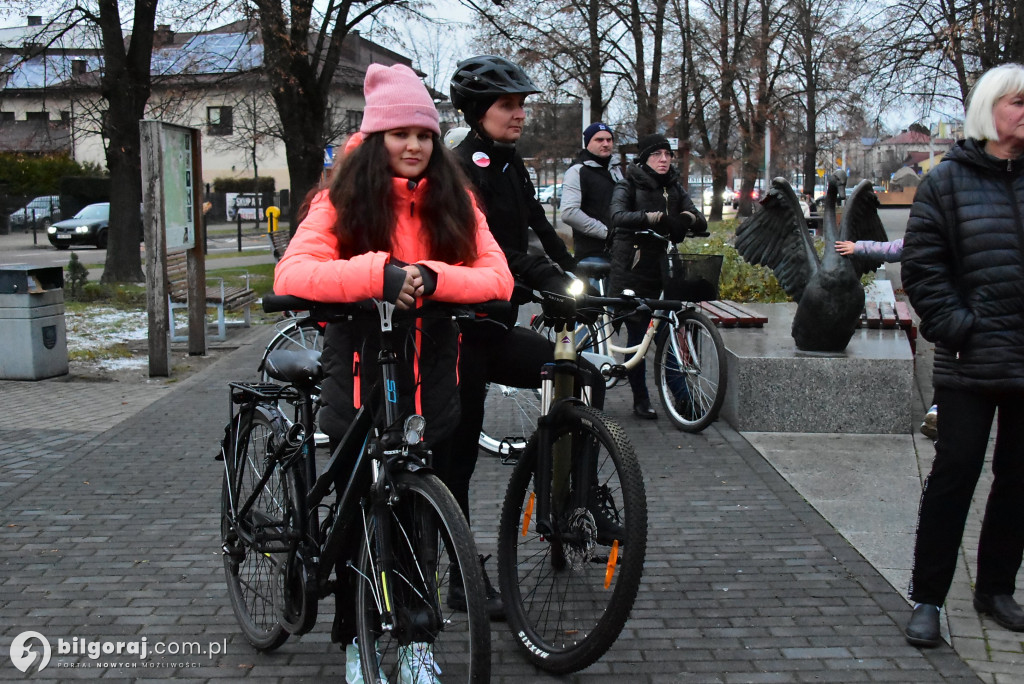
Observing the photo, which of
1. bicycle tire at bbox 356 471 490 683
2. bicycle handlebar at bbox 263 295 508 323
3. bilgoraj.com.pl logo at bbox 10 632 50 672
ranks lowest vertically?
bilgoraj.com.pl logo at bbox 10 632 50 672

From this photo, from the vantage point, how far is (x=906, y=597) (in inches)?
179

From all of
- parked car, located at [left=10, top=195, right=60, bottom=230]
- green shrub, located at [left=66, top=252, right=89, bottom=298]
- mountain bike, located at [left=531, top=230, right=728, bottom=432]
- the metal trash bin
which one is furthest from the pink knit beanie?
parked car, located at [left=10, top=195, right=60, bottom=230]

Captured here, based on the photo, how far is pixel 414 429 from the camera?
319cm

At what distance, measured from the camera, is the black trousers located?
4027 mm

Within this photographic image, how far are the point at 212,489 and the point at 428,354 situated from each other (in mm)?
3364

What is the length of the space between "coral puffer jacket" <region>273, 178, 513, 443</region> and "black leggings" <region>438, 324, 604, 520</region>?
62cm

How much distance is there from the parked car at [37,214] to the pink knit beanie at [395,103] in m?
45.8

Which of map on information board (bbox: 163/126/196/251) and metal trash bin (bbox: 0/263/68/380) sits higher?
map on information board (bbox: 163/126/196/251)

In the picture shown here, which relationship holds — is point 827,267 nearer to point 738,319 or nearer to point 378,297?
point 738,319

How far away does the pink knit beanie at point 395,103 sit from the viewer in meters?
3.33

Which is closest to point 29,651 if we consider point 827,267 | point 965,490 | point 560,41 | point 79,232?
point 965,490

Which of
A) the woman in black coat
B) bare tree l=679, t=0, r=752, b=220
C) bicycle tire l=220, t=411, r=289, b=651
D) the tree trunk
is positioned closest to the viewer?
bicycle tire l=220, t=411, r=289, b=651

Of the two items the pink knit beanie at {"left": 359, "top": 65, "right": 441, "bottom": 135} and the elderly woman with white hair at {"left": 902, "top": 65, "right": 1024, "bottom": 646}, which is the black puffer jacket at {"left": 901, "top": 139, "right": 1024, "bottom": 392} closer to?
the elderly woman with white hair at {"left": 902, "top": 65, "right": 1024, "bottom": 646}

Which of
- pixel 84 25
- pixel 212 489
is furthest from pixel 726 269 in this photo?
pixel 84 25
